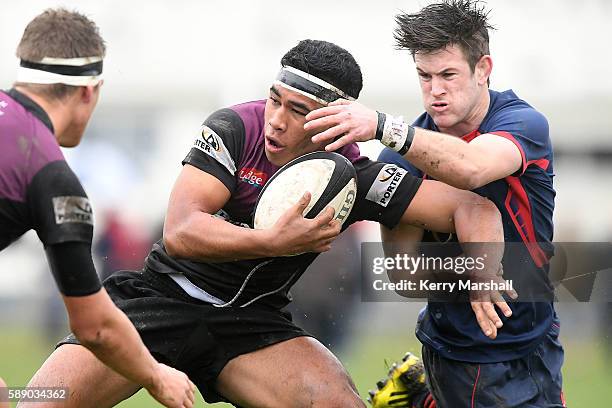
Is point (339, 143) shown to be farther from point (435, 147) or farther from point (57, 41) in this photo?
point (57, 41)

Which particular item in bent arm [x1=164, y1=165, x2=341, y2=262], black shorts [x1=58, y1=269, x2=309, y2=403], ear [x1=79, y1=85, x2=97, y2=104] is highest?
ear [x1=79, y1=85, x2=97, y2=104]

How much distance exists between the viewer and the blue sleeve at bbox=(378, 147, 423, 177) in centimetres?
564

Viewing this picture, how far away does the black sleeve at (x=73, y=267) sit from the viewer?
4059 millimetres

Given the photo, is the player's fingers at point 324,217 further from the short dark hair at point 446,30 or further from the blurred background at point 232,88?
the blurred background at point 232,88

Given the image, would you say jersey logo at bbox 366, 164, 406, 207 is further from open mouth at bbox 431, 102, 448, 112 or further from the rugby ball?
open mouth at bbox 431, 102, 448, 112

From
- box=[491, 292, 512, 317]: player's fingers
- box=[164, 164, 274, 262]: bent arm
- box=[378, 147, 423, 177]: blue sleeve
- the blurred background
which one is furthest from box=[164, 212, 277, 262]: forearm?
the blurred background

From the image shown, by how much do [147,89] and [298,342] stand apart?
1554 centimetres

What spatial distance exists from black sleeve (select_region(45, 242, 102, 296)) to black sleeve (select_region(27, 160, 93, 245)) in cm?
3

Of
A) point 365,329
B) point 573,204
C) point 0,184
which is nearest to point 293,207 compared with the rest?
point 0,184

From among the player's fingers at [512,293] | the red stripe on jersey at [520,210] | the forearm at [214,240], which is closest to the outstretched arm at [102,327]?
the forearm at [214,240]

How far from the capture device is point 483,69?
561 centimetres

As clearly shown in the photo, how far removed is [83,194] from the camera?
410 cm

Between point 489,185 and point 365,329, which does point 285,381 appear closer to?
point 489,185

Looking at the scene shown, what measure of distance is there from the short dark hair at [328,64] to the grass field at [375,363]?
431cm
